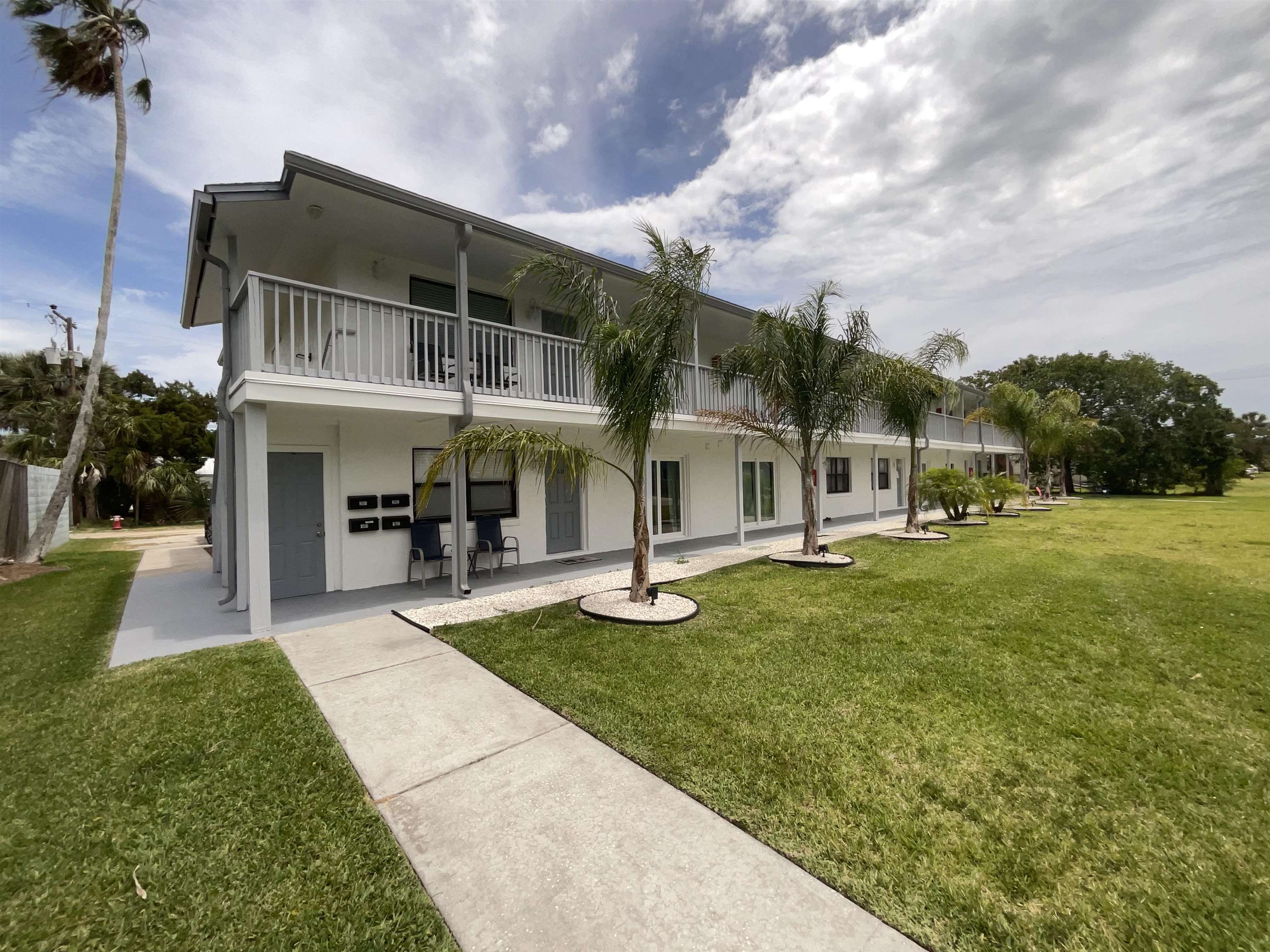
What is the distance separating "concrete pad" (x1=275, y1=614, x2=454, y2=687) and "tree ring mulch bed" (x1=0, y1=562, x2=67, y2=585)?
872 centimetres

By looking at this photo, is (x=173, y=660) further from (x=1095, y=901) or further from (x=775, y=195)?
(x=775, y=195)

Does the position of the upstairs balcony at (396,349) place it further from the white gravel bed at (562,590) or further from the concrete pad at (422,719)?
the concrete pad at (422,719)

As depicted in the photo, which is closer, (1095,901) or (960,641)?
(1095,901)

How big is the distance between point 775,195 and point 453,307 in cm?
864

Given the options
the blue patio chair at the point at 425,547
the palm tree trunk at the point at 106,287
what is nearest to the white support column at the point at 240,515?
the blue patio chair at the point at 425,547

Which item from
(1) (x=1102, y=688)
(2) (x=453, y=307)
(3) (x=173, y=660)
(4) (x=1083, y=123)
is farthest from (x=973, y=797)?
(4) (x=1083, y=123)

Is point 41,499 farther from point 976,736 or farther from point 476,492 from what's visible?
point 976,736

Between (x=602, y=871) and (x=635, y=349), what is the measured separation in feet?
16.8

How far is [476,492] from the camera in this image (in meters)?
9.51

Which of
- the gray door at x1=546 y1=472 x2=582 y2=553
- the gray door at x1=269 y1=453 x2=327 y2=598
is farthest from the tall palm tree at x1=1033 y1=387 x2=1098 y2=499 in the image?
the gray door at x1=269 y1=453 x2=327 y2=598

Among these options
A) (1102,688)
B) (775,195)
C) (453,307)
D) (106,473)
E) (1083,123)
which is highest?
(775,195)

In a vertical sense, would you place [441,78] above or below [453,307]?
above

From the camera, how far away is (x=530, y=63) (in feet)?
28.7

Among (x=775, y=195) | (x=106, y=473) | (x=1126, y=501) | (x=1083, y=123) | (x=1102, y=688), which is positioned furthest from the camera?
(x=1126, y=501)
